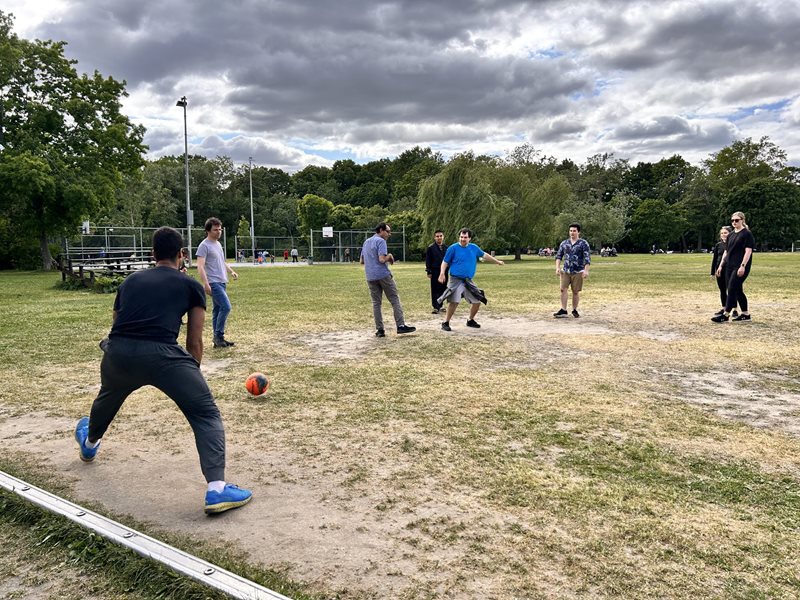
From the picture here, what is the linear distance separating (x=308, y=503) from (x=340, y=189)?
10780cm

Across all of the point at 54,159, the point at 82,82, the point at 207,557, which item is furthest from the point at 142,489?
the point at 82,82

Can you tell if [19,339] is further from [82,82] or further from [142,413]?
[82,82]

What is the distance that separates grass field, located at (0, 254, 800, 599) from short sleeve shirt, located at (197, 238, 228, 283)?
124cm

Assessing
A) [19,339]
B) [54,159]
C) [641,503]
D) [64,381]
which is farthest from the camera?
[54,159]

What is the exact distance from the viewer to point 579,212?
51.6 meters

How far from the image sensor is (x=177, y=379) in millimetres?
3469

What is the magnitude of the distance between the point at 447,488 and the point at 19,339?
9006 millimetres

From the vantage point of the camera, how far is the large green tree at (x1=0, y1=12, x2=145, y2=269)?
29.6 m

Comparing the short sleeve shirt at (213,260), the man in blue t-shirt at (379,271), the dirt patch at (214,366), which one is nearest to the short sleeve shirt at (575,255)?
the man in blue t-shirt at (379,271)

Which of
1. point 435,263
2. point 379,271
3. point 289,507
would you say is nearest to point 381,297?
point 379,271

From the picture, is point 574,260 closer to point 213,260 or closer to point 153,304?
point 213,260

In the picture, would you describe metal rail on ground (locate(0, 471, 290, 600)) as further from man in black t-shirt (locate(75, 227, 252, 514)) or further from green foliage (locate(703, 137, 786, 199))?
green foliage (locate(703, 137, 786, 199))

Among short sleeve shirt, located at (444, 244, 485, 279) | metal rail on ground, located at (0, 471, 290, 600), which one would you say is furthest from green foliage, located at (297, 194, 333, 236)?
metal rail on ground, located at (0, 471, 290, 600)

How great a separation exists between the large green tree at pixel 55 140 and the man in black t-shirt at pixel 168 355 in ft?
98.0
